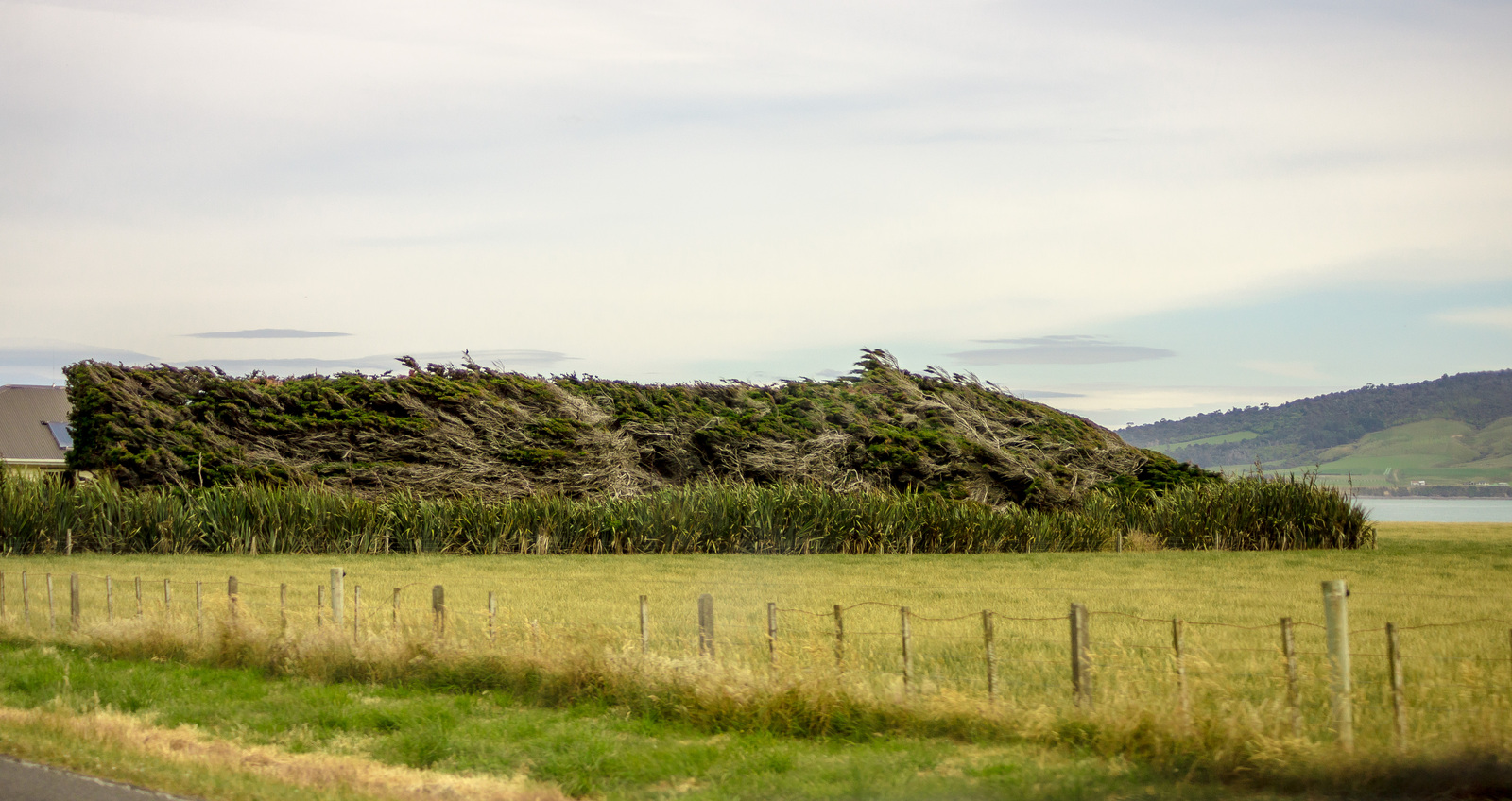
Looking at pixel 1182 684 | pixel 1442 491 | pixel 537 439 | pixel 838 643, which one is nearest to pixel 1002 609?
pixel 838 643

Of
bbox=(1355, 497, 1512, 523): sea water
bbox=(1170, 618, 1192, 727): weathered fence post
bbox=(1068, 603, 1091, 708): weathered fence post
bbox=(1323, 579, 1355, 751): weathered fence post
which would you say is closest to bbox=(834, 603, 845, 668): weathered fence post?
bbox=(1068, 603, 1091, 708): weathered fence post

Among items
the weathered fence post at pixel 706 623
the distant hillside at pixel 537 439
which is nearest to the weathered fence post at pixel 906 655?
the weathered fence post at pixel 706 623

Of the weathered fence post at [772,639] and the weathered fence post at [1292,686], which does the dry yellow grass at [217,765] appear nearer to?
the weathered fence post at [772,639]

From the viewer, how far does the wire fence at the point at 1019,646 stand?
8.18 meters

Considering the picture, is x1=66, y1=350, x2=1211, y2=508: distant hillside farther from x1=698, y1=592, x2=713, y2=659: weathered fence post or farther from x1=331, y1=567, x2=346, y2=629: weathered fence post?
x1=698, y1=592, x2=713, y2=659: weathered fence post

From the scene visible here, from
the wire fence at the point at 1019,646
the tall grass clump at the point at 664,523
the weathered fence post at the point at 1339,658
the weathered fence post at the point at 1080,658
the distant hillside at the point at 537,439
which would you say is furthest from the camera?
the distant hillside at the point at 537,439

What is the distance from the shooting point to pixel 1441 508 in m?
77.9

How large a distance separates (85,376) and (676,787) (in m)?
36.6

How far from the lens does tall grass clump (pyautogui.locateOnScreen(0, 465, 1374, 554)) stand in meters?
30.5

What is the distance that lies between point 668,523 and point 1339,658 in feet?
80.6

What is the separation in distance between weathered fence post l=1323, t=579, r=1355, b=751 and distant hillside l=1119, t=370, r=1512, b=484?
102 metres

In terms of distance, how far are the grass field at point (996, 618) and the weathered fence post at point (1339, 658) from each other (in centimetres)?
23

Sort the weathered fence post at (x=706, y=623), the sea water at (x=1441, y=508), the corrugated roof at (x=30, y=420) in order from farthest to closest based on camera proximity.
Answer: the sea water at (x=1441, y=508) → the corrugated roof at (x=30, y=420) → the weathered fence post at (x=706, y=623)

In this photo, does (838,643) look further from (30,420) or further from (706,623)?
(30,420)
